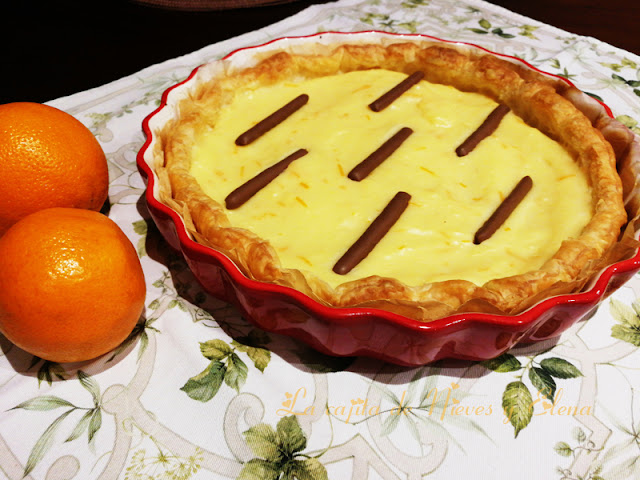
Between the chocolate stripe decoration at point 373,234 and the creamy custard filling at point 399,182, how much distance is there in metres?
0.02

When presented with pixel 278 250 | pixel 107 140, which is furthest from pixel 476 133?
pixel 107 140

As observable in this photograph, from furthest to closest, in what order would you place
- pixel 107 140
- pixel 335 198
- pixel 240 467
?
pixel 107 140 → pixel 335 198 → pixel 240 467

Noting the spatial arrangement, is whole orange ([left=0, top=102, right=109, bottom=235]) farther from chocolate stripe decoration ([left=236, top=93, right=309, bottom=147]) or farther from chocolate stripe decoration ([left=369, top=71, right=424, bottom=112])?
chocolate stripe decoration ([left=369, top=71, right=424, bottom=112])

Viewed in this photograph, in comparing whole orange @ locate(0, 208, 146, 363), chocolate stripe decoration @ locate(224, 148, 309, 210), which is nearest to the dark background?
chocolate stripe decoration @ locate(224, 148, 309, 210)

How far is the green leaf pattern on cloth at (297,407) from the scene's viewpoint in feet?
4.48

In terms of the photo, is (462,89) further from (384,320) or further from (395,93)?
(384,320)

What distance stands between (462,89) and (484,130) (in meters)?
0.39

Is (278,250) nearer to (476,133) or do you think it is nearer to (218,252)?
(218,252)

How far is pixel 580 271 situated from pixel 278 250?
36.2 inches

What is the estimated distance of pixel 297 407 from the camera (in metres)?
1.49

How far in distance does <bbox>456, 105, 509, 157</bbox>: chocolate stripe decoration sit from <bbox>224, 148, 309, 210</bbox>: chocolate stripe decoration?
2.08 feet

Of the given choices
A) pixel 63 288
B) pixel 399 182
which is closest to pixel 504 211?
pixel 399 182

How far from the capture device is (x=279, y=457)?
1380 millimetres

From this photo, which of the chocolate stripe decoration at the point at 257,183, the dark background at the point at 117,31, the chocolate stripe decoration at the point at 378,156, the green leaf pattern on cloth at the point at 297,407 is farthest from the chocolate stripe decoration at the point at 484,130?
the dark background at the point at 117,31
